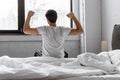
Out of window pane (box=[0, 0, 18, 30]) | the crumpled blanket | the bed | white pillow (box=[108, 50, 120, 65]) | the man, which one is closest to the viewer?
the bed

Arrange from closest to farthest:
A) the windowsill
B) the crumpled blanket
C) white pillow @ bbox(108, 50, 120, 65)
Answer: the crumpled blanket < white pillow @ bbox(108, 50, 120, 65) < the windowsill

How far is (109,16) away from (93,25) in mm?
408

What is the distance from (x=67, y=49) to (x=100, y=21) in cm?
74

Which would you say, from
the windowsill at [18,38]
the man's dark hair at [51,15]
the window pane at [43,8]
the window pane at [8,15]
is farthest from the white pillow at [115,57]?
the window pane at [8,15]

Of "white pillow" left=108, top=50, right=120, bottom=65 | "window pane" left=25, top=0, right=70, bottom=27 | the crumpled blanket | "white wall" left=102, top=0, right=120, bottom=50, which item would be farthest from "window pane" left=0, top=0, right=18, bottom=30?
the crumpled blanket

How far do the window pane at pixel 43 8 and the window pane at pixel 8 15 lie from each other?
0.68 ft

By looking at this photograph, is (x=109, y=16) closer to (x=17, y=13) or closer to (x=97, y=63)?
(x=17, y=13)

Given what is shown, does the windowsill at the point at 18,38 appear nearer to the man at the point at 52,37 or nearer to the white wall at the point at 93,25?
the white wall at the point at 93,25

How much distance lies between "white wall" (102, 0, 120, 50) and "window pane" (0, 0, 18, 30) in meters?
1.48

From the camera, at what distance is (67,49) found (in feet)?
15.2

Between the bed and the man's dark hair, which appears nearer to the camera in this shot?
the bed

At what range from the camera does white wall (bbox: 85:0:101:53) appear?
443 centimetres

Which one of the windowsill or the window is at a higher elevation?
the window

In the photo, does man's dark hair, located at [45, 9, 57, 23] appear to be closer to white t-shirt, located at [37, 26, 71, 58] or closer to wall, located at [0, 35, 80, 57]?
white t-shirt, located at [37, 26, 71, 58]
